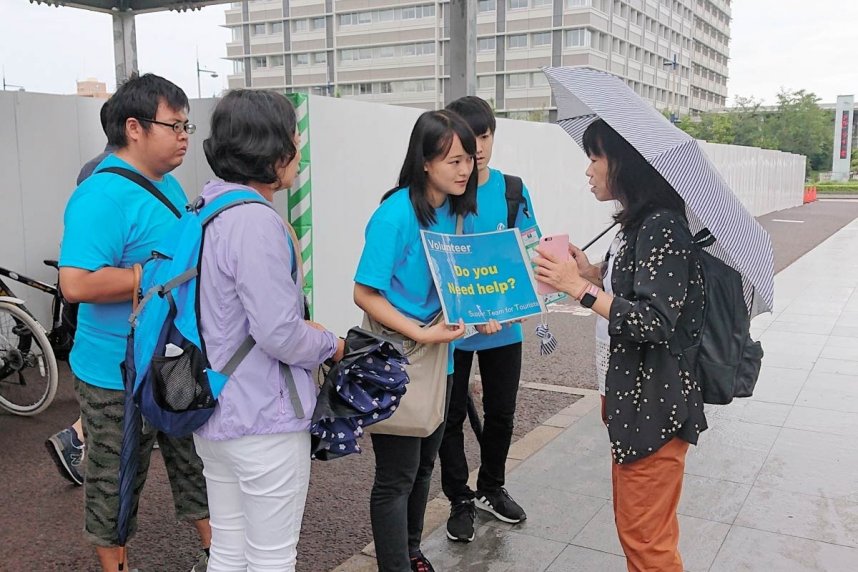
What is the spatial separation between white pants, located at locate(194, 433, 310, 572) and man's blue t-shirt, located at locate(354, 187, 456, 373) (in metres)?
0.64

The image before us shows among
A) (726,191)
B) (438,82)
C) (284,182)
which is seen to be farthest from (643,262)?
(438,82)

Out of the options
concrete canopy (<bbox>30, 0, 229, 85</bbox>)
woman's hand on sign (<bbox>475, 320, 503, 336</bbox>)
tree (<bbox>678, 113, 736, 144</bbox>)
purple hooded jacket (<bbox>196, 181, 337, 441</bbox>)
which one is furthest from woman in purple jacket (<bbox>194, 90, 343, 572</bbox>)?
tree (<bbox>678, 113, 736, 144</bbox>)

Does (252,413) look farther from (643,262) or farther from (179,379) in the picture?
(643,262)

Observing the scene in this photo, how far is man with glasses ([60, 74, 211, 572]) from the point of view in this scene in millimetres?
2527

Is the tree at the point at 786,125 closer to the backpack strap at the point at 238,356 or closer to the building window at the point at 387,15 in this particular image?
the building window at the point at 387,15

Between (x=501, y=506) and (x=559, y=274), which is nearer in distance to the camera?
(x=559, y=274)

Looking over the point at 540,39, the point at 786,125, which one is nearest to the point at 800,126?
the point at 786,125

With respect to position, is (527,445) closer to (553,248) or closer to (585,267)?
(585,267)

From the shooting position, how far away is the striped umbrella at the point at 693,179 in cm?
212

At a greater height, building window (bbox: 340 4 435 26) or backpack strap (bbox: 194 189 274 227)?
building window (bbox: 340 4 435 26)

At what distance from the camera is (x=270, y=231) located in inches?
79.0

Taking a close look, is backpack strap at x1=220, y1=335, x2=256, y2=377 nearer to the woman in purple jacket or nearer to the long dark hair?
the woman in purple jacket

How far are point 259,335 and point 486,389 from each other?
1729mm

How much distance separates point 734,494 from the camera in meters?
3.95
